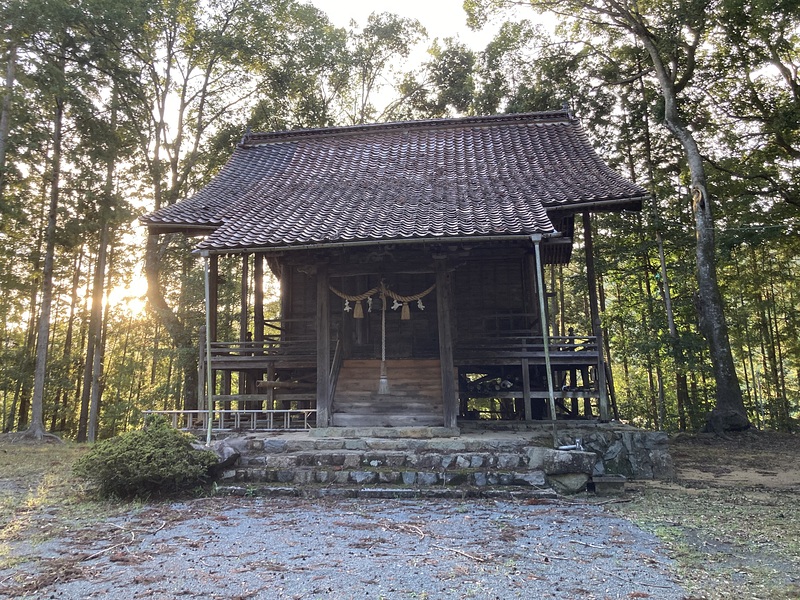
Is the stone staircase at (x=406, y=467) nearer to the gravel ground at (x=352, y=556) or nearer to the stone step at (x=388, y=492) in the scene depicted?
the stone step at (x=388, y=492)

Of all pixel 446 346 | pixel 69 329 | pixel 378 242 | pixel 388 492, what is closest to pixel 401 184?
pixel 378 242

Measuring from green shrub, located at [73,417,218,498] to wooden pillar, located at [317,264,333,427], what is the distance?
2.19 metres

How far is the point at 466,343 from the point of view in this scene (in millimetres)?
8859

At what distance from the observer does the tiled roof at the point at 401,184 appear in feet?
25.3

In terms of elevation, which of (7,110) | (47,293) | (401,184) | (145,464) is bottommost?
(145,464)

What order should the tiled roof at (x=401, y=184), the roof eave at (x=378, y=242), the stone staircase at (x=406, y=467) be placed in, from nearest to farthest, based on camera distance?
the stone staircase at (x=406, y=467) → the roof eave at (x=378, y=242) → the tiled roof at (x=401, y=184)

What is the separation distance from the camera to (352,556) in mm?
3875

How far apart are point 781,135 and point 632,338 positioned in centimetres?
674

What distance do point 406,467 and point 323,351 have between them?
2.58 metres

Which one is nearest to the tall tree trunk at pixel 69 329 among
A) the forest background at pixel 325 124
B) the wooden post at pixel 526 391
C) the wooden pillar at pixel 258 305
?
the forest background at pixel 325 124

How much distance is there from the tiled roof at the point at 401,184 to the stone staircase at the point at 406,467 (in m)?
2.83

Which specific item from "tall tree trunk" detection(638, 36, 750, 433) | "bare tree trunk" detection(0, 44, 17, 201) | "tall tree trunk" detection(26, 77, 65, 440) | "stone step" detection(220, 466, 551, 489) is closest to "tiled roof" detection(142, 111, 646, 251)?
"stone step" detection(220, 466, 551, 489)

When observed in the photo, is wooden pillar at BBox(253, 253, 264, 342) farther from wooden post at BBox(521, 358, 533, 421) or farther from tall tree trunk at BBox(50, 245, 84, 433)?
tall tree trunk at BBox(50, 245, 84, 433)

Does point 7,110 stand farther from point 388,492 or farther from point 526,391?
point 526,391
